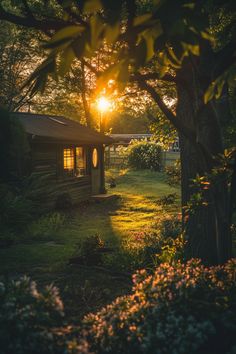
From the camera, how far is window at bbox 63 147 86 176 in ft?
64.8

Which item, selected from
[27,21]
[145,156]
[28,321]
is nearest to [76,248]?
[27,21]

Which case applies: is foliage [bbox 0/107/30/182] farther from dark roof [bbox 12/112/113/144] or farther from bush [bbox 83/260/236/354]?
bush [bbox 83/260/236/354]

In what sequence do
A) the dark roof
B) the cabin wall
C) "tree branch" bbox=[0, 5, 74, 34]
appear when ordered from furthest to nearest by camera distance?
1. the dark roof
2. the cabin wall
3. "tree branch" bbox=[0, 5, 74, 34]

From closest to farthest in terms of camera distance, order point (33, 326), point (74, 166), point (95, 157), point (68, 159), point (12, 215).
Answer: point (33, 326) < point (12, 215) < point (68, 159) < point (74, 166) < point (95, 157)

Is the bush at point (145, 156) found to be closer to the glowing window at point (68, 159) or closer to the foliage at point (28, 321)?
the glowing window at point (68, 159)

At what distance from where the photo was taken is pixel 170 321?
12.5 ft

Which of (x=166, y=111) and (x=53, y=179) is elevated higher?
(x=166, y=111)

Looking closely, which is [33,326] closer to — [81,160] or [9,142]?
[9,142]

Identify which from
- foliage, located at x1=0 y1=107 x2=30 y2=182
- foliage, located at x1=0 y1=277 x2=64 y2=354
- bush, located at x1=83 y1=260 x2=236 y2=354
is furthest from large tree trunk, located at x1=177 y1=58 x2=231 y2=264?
foliage, located at x1=0 y1=107 x2=30 y2=182

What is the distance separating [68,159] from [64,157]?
1.62ft

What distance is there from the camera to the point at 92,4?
2.20m

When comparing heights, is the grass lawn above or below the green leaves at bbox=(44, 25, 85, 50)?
below

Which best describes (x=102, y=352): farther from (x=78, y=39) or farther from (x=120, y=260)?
(x=120, y=260)

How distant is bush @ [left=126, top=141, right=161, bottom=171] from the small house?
10.6m
